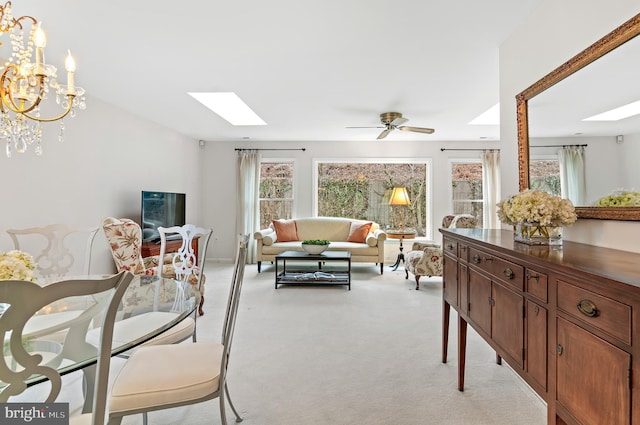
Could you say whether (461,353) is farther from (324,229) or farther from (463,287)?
(324,229)

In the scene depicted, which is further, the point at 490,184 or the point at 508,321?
the point at 490,184

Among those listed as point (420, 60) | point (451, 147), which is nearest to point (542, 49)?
point (420, 60)

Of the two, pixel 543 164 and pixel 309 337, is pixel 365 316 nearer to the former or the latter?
pixel 309 337

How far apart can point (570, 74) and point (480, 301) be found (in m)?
1.29

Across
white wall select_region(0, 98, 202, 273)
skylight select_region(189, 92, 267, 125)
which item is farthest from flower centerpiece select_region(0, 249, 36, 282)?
skylight select_region(189, 92, 267, 125)

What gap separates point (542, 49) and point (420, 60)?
1.08 meters

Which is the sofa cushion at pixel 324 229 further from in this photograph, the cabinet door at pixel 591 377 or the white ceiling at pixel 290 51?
the cabinet door at pixel 591 377

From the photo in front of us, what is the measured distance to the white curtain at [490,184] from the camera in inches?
256

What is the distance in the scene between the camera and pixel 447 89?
3.71 m

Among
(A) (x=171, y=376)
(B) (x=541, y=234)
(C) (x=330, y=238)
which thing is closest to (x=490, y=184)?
(C) (x=330, y=238)

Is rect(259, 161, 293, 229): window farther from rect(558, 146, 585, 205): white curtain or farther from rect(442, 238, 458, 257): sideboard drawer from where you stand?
rect(558, 146, 585, 205): white curtain

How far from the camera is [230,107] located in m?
4.98

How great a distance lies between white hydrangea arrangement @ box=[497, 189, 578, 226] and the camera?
1.56 metres

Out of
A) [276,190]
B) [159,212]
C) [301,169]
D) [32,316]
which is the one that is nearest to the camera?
[32,316]
